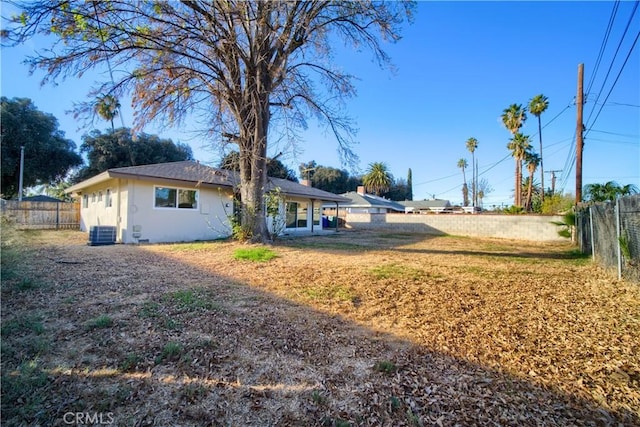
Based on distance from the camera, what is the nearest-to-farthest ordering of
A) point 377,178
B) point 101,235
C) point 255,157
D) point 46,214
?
point 255,157, point 101,235, point 46,214, point 377,178

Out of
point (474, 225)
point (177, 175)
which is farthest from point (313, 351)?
point (474, 225)

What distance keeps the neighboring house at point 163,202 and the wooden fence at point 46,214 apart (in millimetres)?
5155

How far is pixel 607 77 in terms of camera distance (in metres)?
10.0

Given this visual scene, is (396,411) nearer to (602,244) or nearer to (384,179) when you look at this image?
(602,244)

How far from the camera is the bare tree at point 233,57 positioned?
6969mm

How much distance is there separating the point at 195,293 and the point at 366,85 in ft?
31.0

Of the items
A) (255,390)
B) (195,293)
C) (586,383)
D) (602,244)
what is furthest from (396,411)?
(602,244)

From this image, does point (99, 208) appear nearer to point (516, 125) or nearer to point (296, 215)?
point (296, 215)

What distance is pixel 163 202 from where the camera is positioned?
1179 cm

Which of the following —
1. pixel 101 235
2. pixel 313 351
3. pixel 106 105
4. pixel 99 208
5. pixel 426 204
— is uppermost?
pixel 106 105

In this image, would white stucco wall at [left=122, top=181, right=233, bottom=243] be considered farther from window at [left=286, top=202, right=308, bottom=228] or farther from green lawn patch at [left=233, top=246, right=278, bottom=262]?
window at [left=286, top=202, right=308, bottom=228]

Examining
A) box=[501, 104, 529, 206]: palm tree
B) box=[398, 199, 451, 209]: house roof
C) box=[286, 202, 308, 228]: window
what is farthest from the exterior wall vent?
box=[398, 199, 451, 209]: house roof

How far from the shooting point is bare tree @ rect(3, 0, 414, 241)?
22.9ft

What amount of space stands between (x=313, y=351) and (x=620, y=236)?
664 centimetres
